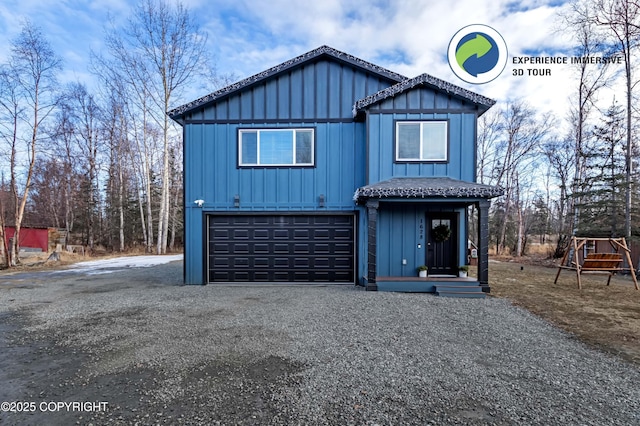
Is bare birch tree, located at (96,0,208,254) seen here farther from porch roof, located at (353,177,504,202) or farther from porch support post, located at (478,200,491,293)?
porch support post, located at (478,200,491,293)

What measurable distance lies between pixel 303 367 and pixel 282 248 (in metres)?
5.39

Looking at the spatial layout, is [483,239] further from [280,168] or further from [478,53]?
[478,53]

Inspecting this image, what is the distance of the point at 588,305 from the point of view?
6383 mm

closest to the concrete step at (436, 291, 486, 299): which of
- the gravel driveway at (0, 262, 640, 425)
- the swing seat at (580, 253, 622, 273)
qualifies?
the gravel driveway at (0, 262, 640, 425)

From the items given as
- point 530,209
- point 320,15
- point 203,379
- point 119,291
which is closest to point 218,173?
point 119,291

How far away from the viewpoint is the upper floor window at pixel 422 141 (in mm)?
8148

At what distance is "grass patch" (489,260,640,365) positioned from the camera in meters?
4.39

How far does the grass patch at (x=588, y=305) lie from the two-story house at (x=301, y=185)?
1991 millimetres

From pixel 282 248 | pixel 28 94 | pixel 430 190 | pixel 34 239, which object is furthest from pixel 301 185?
pixel 34 239

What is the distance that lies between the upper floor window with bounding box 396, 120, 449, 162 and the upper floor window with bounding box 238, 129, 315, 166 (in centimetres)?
256

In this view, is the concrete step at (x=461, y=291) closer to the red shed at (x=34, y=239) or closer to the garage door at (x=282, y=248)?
the garage door at (x=282, y=248)

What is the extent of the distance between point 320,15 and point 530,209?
886 inches

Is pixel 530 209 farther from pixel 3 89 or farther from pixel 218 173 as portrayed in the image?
pixel 3 89

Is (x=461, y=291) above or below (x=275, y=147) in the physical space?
below
